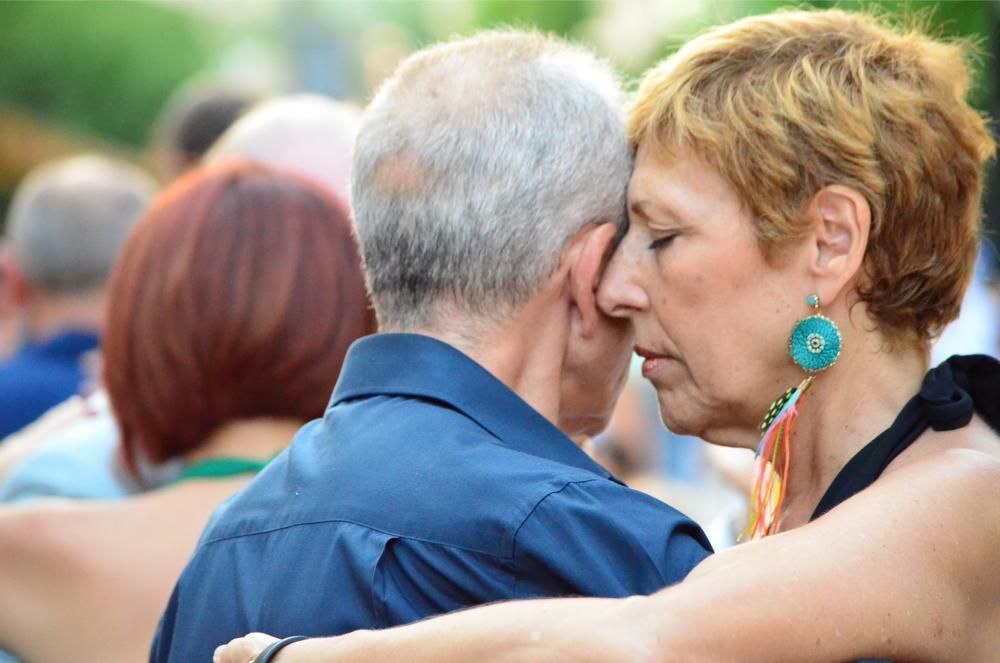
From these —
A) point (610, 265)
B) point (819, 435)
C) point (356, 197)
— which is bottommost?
Result: point (819, 435)

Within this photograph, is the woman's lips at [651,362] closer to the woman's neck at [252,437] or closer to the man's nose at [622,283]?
the man's nose at [622,283]

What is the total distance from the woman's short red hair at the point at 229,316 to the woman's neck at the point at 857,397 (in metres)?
1.20

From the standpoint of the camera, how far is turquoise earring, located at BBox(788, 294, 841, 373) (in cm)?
256

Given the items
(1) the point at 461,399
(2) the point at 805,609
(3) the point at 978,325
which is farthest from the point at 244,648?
(3) the point at 978,325

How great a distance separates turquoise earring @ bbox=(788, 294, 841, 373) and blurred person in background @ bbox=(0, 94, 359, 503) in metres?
1.48

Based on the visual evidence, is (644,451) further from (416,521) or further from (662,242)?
(416,521)

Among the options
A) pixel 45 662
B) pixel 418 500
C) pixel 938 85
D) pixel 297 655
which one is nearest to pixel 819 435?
pixel 938 85

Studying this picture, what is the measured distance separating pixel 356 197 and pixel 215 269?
89cm

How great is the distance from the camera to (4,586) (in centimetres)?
315

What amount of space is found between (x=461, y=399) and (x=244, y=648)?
538 millimetres

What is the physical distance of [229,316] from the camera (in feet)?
10.7

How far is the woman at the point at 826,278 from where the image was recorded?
7.44ft

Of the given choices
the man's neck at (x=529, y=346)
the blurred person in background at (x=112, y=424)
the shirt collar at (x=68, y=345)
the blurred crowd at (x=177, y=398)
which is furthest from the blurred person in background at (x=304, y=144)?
the man's neck at (x=529, y=346)

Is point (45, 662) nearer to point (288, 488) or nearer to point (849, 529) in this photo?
point (288, 488)
